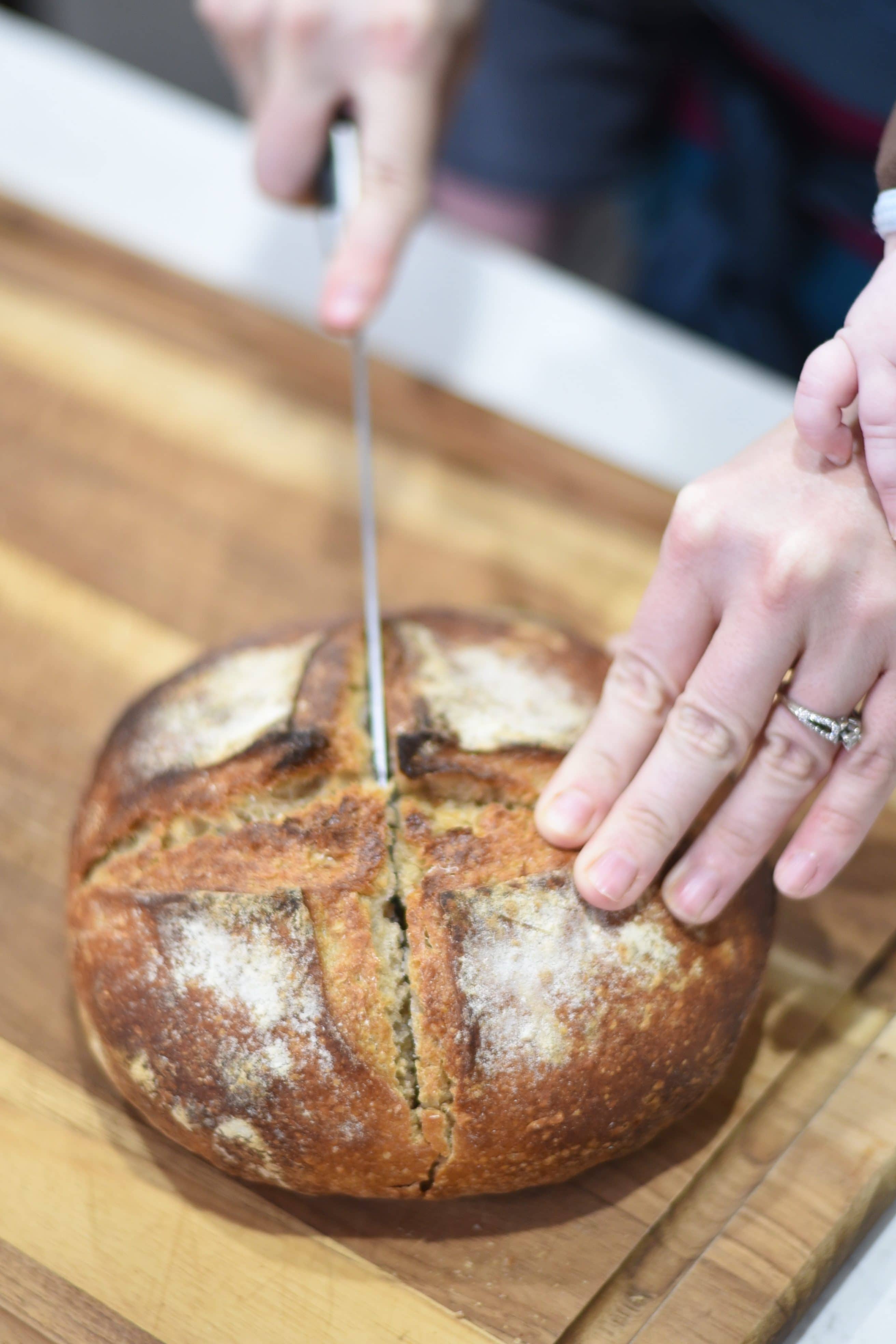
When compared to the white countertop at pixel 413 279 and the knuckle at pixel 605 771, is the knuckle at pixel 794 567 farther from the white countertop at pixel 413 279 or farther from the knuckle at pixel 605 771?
the white countertop at pixel 413 279

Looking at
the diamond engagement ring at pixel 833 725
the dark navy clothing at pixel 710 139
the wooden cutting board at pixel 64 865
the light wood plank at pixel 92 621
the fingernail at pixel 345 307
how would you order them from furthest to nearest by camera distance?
the dark navy clothing at pixel 710 139 → the light wood plank at pixel 92 621 → the fingernail at pixel 345 307 → the wooden cutting board at pixel 64 865 → the diamond engagement ring at pixel 833 725

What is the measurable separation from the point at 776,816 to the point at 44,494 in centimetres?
123

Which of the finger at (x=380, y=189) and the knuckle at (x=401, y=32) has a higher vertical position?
the knuckle at (x=401, y=32)

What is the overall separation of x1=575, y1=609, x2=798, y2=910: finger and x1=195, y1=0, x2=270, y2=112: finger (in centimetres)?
109

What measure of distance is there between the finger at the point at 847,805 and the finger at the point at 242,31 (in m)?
1.19

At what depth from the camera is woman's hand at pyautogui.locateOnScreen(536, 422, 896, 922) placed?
3.34 ft

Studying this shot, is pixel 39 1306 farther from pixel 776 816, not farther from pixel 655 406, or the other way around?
pixel 655 406

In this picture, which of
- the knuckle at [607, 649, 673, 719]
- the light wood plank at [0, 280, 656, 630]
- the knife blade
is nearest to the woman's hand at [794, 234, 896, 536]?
the knuckle at [607, 649, 673, 719]

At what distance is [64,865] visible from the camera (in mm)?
1508

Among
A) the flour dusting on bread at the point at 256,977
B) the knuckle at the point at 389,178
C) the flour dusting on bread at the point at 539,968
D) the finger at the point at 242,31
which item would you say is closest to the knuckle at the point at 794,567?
the flour dusting on bread at the point at 539,968

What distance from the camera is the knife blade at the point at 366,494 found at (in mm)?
1284

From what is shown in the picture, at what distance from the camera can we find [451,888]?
116 cm

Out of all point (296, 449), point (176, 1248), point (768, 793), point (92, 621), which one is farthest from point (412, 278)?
point (176, 1248)

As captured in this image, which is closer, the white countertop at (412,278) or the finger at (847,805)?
the finger at (847,805)
